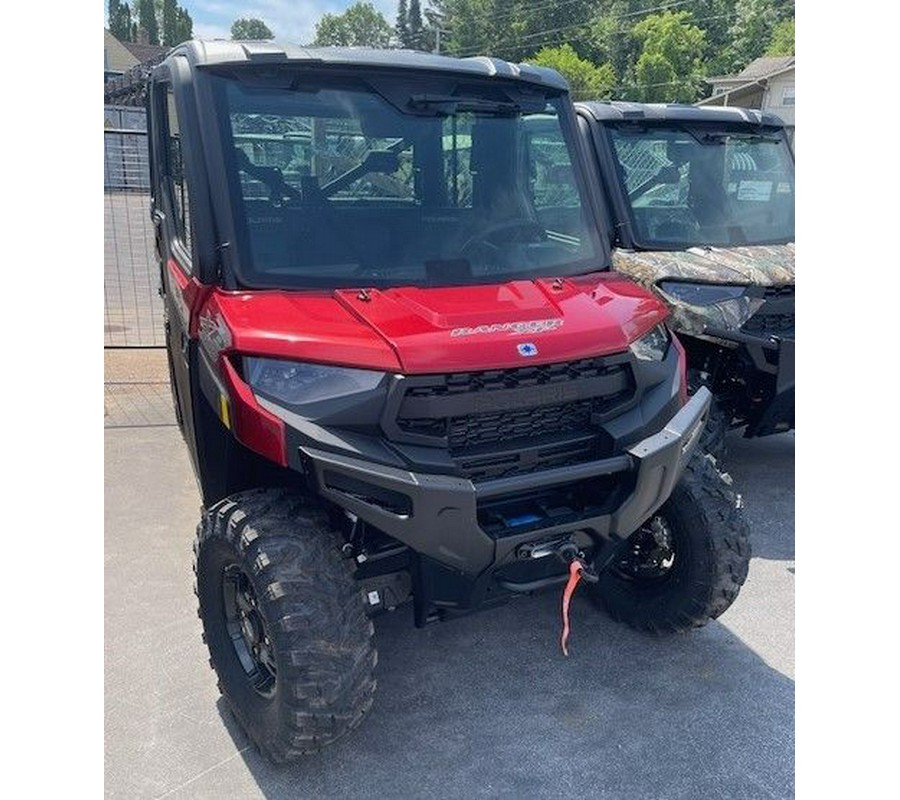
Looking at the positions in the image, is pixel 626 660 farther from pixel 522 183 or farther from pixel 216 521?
pixel 522 183

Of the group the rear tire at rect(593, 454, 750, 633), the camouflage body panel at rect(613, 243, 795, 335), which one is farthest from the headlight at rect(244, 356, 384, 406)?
the camouflage body panel at rect(613, 243, 795, 335)

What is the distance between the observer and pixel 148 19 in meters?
90.9

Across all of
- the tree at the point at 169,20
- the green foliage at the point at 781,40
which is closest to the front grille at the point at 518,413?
the green foliage at the point at 781,40

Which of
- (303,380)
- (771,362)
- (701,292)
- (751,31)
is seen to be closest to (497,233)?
(303,380)

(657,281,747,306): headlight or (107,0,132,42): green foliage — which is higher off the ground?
(107,0,132,42): green foliage

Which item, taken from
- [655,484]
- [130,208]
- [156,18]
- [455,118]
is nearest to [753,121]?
[455,118]

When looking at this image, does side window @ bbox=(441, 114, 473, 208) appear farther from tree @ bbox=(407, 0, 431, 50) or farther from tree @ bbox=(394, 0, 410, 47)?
tree @ bbox=(394, 0, 410, 47)

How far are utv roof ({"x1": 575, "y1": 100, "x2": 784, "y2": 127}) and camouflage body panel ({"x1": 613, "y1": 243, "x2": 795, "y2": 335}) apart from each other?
3.21ft

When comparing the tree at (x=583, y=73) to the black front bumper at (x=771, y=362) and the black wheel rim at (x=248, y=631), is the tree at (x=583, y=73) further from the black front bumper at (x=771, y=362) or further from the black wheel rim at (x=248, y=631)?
the black wheel rim at (x=248, y=631)

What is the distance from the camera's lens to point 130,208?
10.7 m

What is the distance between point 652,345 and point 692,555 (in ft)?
2.94

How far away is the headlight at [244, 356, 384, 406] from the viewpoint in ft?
8.47

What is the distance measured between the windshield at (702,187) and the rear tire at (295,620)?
11.1 ft

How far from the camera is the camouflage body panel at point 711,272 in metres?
4.77
